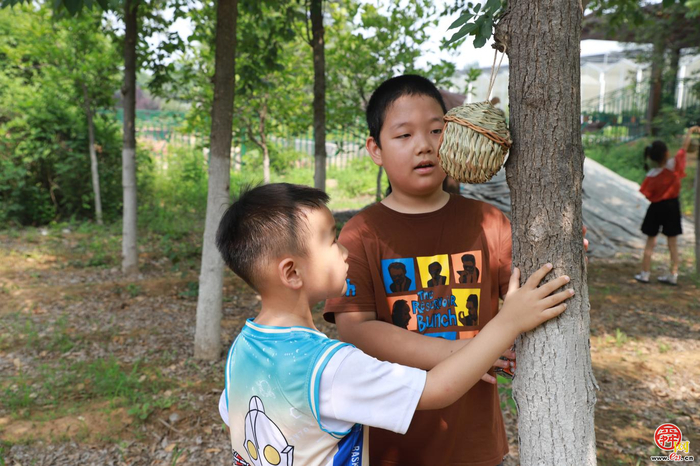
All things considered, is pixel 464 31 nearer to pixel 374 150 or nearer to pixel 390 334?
pixel 374 150

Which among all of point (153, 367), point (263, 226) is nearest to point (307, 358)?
point (263, 226)

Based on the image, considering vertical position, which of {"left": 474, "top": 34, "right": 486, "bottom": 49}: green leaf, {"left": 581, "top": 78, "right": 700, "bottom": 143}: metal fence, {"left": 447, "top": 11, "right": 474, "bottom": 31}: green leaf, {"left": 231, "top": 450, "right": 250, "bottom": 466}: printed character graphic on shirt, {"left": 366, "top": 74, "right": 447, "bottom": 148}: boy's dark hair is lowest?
{"left": 231, "top": 450, "right": 250, "bottom": 466}: printed character graphic on shirt

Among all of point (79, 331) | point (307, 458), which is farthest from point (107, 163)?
point (307, 458)

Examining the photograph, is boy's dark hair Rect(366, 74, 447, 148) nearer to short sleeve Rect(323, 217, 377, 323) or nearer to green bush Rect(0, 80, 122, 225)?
short sleeve Rect(323, 217, 377, 323)

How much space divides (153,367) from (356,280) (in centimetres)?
299

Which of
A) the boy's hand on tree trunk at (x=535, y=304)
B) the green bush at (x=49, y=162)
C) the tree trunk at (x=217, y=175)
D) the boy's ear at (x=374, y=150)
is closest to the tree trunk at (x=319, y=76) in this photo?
the tree trunk at (x=217, y=175)

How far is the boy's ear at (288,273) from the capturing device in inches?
46.4

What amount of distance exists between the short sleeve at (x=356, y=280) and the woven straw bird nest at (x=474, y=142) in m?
0.36

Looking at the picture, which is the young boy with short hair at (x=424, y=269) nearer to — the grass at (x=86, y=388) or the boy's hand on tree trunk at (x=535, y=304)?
the boy's hand on tree trunk at (x=535, y=304)

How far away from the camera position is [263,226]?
1197mm

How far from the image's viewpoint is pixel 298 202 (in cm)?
121

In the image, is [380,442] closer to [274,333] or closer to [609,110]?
[274,333]

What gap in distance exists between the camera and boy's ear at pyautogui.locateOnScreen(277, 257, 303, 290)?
3.87 ft

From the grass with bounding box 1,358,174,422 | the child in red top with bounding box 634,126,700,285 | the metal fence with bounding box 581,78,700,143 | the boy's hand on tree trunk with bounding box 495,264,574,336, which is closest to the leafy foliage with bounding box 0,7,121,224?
the grass with bounding box 1,358,174,422
